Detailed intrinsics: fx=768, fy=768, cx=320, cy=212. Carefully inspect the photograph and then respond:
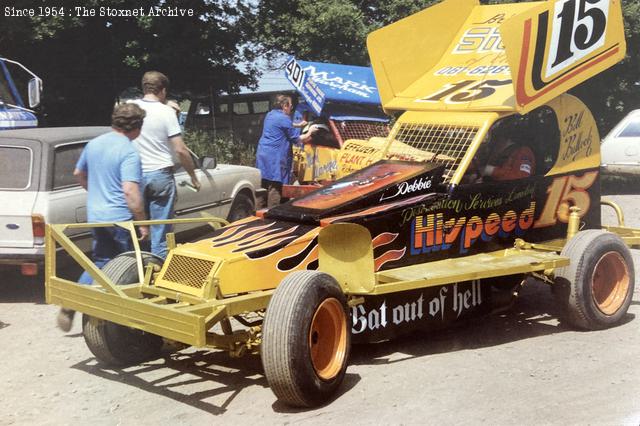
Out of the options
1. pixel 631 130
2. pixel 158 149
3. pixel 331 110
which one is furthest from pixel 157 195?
pixel 631 130

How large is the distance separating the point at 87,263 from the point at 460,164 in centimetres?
273

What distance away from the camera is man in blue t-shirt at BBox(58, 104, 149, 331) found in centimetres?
566

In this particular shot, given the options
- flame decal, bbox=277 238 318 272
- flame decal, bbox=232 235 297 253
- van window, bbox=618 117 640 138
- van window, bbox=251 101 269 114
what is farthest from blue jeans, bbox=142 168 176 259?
van window, bbox=251 101 269 114

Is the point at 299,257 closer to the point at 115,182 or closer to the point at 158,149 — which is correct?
the point at 115,182

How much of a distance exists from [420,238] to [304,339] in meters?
1.50

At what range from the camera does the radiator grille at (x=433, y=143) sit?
5.79 metres

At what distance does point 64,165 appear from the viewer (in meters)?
7.15

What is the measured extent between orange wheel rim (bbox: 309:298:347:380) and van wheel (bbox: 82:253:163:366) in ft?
4.33

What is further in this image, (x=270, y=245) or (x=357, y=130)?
(x=357, y=130)

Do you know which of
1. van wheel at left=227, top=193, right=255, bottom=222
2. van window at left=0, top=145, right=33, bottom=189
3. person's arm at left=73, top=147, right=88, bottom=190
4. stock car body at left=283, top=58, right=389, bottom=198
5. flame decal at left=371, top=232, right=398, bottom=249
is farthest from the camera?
stock car body at left=283, top=58, right=389, bottom=198

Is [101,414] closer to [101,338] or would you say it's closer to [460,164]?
[101,338]

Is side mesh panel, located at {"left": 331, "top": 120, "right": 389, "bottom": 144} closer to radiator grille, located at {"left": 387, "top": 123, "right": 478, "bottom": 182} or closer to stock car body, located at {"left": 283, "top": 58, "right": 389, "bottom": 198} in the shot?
stock car body, located at {"left": 283, "top": 58, "right": 389, "bottom": 198}

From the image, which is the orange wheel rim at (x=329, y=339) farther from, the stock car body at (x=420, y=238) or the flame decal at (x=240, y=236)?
the flame decal at (x=240, y=236)

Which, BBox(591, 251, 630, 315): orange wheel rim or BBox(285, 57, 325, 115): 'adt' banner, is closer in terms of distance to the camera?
BBox(591, 251, 630, 315): orange wheel rim
